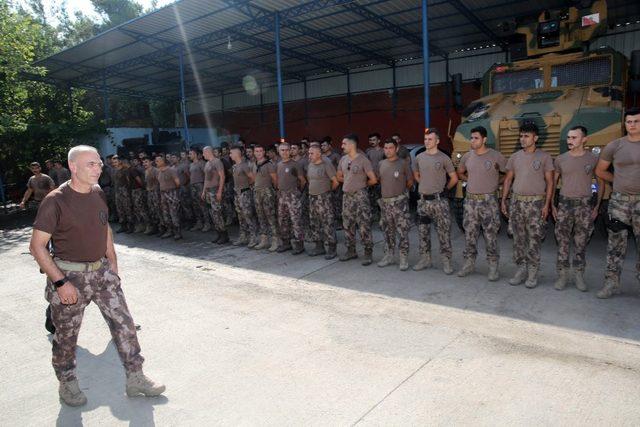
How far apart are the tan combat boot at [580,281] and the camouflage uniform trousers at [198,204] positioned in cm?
686

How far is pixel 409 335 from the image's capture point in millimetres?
3812

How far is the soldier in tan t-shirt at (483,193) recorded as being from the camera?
16.4 feet

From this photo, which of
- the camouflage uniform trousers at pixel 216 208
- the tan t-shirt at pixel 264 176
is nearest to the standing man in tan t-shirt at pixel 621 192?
the tan t-shirt at pixel 264 176

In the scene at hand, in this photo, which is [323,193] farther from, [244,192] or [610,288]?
[610,288]

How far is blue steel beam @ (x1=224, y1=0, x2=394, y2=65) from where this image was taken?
11023 mm

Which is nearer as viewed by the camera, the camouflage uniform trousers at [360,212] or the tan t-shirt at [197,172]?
the camouflage uniform trousers at [360,212]

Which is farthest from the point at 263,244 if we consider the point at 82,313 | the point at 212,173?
the point at 82,313

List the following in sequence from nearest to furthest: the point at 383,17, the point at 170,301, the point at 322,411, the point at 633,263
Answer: the point at 322,411 → the point at 170,301 → the point at 633,263 → the point at 383,17

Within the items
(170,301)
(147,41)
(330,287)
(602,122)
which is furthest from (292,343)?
A: (147,41)

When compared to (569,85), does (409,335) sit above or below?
below

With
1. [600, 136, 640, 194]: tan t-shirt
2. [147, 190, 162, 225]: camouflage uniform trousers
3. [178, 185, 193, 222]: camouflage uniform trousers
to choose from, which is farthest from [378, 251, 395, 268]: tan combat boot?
[178, 185, 193, 222]: camouflage uniform trousers

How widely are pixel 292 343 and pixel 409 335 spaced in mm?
988

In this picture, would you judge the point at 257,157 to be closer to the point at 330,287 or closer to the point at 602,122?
the point at 330,287

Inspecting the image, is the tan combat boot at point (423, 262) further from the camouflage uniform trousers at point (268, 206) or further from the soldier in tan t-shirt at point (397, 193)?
the camouflage uniform trousers at point (268, 206)
